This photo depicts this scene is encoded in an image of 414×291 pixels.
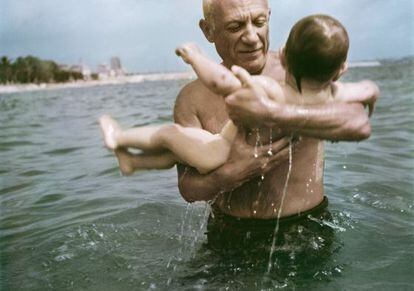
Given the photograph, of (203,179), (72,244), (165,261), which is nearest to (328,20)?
(203,179)

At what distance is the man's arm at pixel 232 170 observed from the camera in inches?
118

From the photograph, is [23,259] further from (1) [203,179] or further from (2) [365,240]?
(2) [365,240]

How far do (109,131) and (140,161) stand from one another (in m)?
0.29

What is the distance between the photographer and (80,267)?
3.55m

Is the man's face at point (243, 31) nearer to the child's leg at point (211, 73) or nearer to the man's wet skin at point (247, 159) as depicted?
the man's wet skin at point (247, 159)

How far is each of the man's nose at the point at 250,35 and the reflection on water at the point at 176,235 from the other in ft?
4.21

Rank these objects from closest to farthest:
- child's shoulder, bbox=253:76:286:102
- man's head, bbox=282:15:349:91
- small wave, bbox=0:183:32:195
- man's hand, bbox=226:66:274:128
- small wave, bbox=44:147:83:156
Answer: man's head, bbox=282:15:349:91
man's hand, bbox=226:66:274:128
child's shoulder, bbox=253:76:286:102
small wave, bbox=0:183:32:195
small wave, bbox=44:147:83:156

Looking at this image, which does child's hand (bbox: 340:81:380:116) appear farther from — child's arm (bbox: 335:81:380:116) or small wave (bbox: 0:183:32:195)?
small wave (bbox: 0:183:32:195)

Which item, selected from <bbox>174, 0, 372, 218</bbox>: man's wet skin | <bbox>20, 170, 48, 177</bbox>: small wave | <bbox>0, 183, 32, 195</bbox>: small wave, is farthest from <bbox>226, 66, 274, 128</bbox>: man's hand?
<bbox>20, 170, 48, 177</bbox>: small wave

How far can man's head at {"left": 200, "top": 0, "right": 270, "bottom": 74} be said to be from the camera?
3.18m

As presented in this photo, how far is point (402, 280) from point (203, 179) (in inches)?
50.7

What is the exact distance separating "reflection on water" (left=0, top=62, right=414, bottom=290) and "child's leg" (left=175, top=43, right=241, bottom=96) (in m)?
1.15

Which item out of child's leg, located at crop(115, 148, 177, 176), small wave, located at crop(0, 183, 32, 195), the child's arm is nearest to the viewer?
the child's arm

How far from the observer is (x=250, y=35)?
3184 millimetres
